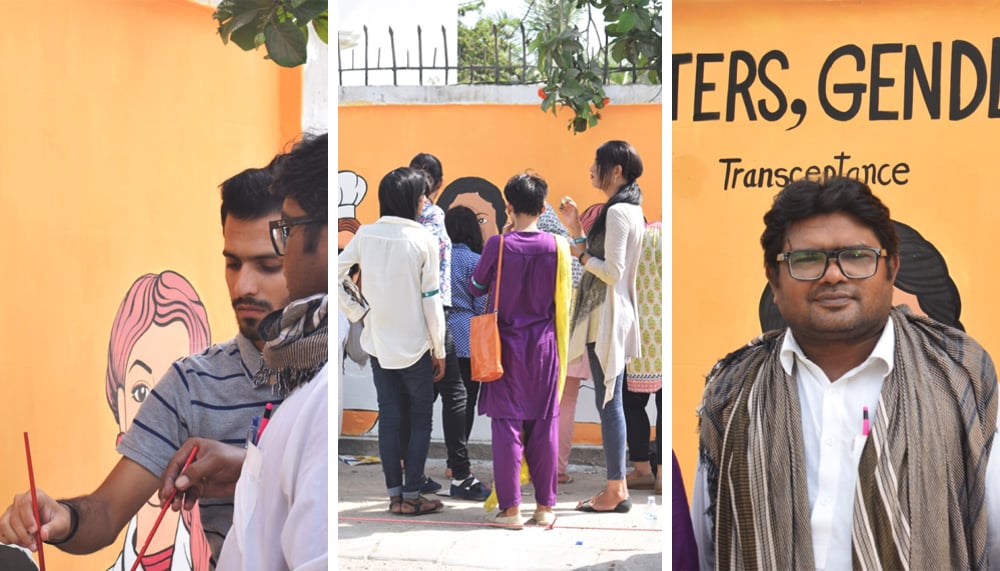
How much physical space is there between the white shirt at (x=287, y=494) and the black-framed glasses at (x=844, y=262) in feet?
3.92

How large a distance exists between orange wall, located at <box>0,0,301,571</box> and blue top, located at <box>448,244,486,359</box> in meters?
1.53

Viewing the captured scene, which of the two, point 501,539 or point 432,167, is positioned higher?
point 432,167

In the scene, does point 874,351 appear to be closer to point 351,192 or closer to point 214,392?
point 214,392

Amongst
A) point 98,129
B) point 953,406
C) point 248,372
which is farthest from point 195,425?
point 953,406

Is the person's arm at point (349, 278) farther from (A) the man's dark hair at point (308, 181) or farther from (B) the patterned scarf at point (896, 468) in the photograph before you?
(B) the patterned scarf at point (896, 468)

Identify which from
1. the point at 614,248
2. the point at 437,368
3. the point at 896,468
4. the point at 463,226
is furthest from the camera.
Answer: the point at 463,226

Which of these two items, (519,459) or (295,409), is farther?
(519,459)

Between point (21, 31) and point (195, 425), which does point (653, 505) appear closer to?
point (195, 425)

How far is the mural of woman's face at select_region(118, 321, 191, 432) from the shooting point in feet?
9.18

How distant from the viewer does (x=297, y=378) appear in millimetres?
2719

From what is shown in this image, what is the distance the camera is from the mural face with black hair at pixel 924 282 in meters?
2.70

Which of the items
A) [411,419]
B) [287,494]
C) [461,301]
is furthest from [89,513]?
[461,301]

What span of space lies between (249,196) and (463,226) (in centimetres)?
160

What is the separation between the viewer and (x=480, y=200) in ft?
14.3
